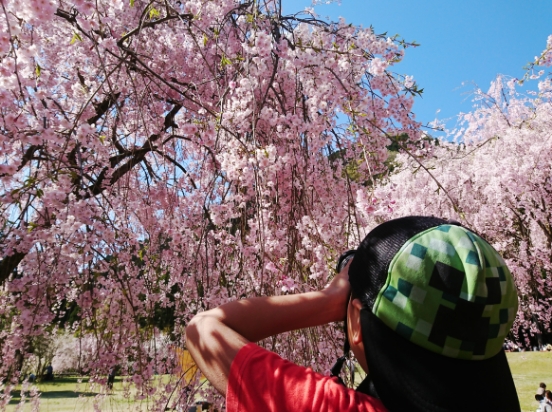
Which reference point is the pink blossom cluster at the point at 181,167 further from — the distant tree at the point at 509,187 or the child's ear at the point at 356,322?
the distant tree at the point at 509,187

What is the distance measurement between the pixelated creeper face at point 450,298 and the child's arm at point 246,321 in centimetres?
12

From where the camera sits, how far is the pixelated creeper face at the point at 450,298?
559 millimetres

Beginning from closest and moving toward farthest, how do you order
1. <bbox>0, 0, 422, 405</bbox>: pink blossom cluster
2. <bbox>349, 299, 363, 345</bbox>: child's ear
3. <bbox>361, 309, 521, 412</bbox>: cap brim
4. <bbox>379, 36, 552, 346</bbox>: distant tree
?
<bbox>361, 309, 521, 412</bbox>: cap brim < <bbox>349, 299, 363, 345</bbox>: child's ear < <bbox>0, 0, 422, 405</bbox>: pink blossom cluster < <bbox>379, 36, 552, 346</bbox>: distant tree

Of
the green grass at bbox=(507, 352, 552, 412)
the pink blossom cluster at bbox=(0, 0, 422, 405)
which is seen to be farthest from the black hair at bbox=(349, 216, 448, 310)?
the green grass at bbox=(507, 352, 552, 412)

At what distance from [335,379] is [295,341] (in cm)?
157

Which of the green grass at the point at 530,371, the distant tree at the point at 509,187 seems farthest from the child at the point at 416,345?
the green grass at the point at 530,371

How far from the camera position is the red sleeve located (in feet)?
1.77

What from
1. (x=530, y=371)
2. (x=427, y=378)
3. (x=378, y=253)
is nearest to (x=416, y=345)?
(x=427, y=378)

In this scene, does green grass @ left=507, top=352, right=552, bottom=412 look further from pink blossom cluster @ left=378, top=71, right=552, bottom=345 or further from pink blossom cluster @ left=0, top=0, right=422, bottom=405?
pink blossom cluster @ left=0, top=0, right=422, bottom=405

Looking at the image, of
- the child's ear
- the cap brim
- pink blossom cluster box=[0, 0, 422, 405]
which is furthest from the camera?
pink blossom cluster box=[0, 0, 422, 405]

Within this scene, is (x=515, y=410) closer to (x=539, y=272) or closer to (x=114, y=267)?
(x=114, y=267)

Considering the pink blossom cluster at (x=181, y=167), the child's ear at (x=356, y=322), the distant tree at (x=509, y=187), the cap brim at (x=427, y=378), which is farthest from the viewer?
the distant tree at (x=509, y=187)

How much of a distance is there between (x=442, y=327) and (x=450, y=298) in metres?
0.04

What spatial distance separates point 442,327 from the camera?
56 centimetres
